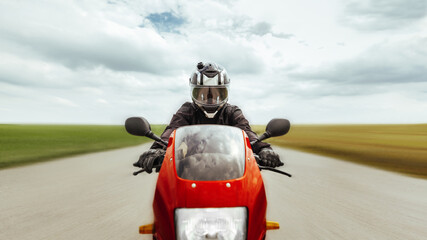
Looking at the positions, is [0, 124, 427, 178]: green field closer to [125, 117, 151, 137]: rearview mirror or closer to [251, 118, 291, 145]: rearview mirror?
[251, 118, 291, 145]: rearview mirror

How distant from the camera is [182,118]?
421 cm

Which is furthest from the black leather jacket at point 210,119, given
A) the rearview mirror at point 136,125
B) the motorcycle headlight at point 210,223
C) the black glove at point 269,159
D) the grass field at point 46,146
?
the grass field at point 46,146

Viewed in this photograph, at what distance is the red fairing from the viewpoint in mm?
1937

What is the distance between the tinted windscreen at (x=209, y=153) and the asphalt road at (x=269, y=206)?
6.78ft

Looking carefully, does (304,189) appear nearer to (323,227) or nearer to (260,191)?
(323,227)

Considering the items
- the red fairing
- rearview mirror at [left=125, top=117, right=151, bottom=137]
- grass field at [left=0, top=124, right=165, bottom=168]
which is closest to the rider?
rearview mirror at [left=125, top=117, right=151, bottom=137]

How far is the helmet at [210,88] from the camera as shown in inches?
167

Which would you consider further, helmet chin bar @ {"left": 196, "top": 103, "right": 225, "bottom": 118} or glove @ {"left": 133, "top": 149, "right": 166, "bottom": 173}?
helmet chin bar @ {"left": 196, "top": 103, "right": 225, "bottom": 118}

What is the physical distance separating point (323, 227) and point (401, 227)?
3.94ft

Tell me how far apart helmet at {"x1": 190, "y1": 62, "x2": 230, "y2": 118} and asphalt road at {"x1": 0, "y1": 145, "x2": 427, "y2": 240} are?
6.16 ft

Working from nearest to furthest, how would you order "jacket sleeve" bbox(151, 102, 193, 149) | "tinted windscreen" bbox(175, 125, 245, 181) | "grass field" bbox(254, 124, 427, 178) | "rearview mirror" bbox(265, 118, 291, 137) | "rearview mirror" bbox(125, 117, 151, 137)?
"tinted windscreen" bbox(175, 125, 245, 181) < "rearview mirror" bbox(125, 117, 151, 137) < "rearview mirror" bbox(265, 118, 291, 137) < "jacket sleeve" bbox(151, 102, 193, 149) < "grass field" bbox(254, 124, 427, 178)

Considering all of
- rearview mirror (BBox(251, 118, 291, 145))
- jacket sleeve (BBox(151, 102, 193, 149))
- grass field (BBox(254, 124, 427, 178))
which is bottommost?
grass field (BBox(254, 124, 427, 178))

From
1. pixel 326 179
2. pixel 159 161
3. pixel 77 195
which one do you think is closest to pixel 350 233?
pixel 159 161

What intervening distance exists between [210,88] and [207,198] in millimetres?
2534
